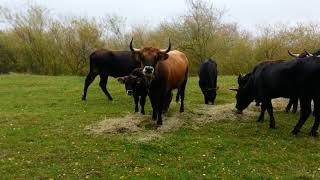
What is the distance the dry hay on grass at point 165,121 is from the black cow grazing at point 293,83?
119 cm

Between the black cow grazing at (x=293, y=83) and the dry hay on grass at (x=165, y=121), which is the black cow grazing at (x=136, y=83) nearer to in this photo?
the dry hay on grass at (x=165, y=121)

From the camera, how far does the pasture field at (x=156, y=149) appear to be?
850cm

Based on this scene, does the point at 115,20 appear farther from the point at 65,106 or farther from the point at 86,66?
the point at 65,106

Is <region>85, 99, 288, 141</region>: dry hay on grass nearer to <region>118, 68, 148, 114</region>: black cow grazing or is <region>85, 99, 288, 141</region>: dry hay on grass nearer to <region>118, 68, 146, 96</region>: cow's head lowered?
<region>118, 68, 148, 114</region>: black cow grazing

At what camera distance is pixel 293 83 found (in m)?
11.0

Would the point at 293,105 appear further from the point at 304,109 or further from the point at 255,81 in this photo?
the point at 304,109

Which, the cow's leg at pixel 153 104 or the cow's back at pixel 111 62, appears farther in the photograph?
the cow's back at pixel 111 62

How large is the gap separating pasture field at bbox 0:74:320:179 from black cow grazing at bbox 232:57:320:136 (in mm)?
664

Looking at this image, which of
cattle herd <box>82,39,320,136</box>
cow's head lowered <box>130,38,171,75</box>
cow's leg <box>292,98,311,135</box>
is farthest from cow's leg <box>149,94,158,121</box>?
cow's leg <box>292,98,311,135</box>

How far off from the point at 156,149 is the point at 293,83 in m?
3.83

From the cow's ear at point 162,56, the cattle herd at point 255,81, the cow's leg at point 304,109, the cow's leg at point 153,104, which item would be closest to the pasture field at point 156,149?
the cow's leg at point 304,109

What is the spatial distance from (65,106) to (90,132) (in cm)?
532

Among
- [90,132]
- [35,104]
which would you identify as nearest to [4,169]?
[90,132]

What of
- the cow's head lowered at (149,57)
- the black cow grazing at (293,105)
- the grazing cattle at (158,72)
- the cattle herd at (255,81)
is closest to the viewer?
Answer: the cattle herd at (255,81)
